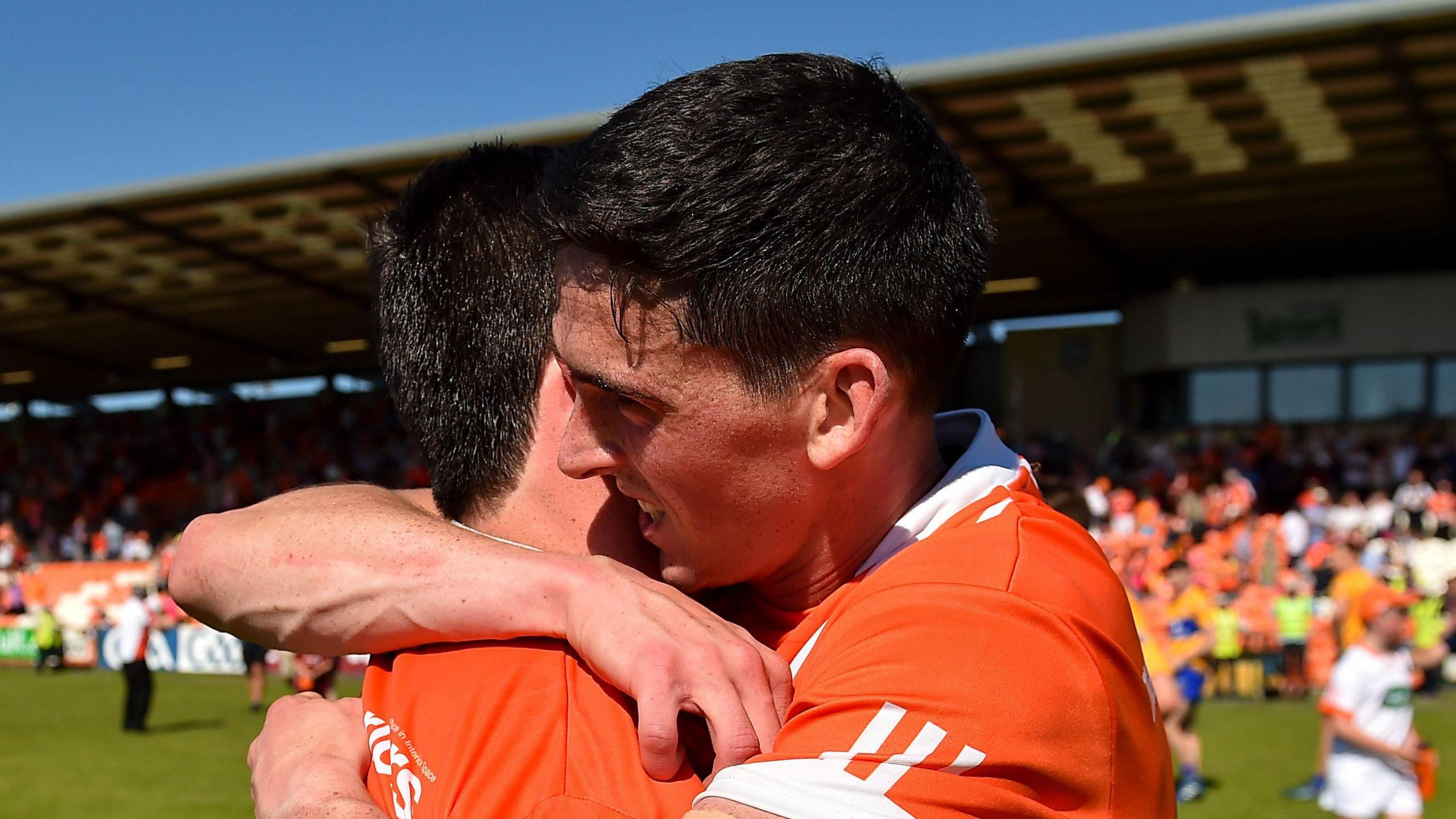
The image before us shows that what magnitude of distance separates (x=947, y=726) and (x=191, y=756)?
1359 centimetres

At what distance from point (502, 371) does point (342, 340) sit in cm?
3162

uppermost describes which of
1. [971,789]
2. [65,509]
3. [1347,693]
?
[971,789]

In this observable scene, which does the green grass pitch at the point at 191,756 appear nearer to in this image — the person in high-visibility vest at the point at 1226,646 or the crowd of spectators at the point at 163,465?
the person in high-visibility vest at the point at 1226,646

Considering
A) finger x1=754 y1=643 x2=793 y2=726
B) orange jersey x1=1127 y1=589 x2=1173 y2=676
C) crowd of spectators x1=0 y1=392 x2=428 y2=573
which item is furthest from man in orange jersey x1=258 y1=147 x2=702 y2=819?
crowd of spectators x1=0 y1=392 x2=428 y2=573

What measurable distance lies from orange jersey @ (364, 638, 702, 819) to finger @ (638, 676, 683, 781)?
0.09 feet

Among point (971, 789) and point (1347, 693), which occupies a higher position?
point (971, 789)

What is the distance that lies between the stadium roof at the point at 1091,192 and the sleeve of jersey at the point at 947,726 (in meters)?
9.67

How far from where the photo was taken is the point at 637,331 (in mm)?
1429

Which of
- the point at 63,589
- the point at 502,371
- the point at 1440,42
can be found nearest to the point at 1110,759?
the point at 502,371

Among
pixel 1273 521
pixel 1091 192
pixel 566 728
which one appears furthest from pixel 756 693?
pixel 1091 192

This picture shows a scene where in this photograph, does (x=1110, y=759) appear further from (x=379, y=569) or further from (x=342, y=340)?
(x=342, y=340)

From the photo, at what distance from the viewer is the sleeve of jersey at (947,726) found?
1.21 meters

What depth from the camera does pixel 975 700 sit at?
1.22 metres

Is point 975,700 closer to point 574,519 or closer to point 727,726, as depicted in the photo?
point 727,726
